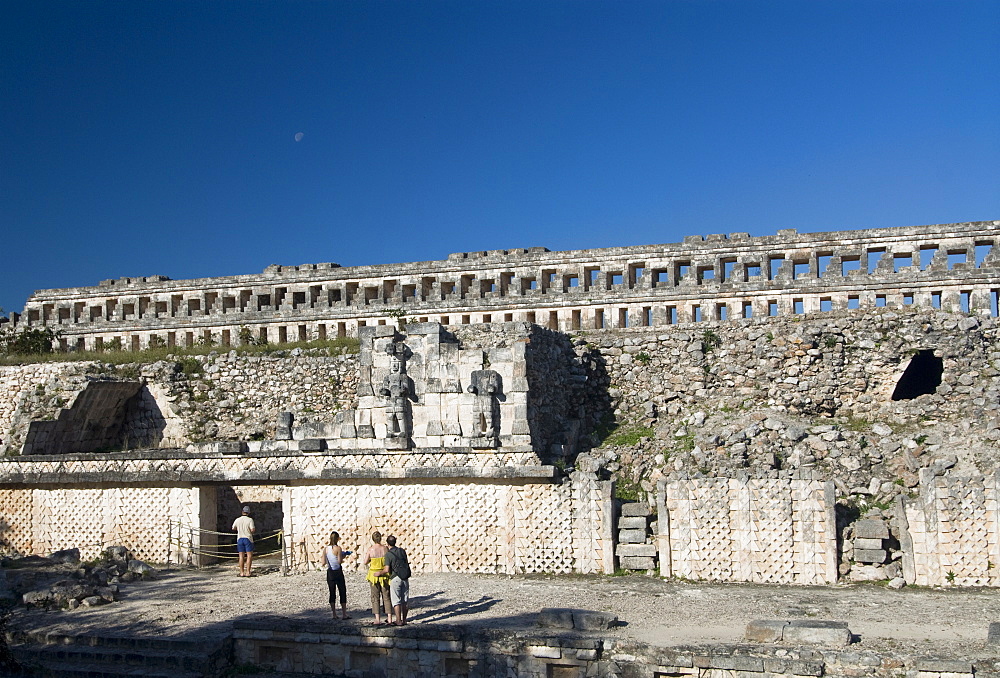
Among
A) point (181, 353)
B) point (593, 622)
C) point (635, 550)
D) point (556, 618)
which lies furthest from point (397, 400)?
point (181, 353)

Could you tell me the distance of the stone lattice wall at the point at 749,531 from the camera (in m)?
14.7

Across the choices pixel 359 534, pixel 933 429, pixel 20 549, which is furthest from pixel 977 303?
pixel 20 549

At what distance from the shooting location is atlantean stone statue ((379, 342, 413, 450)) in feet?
56.3

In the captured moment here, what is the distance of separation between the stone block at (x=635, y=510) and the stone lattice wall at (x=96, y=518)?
8.19 metres

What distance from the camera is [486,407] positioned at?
16906 mm

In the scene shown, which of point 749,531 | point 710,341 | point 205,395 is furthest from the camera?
point 205,395

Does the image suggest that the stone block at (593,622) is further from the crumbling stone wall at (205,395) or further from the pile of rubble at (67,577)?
the crumbling stone wall at (205,395)

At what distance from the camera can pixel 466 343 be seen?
66.9 feet

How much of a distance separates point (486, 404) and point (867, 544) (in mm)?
6706

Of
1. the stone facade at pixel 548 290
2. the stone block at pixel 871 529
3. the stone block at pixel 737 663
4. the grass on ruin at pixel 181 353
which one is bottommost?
the stone block at pixel 737 663

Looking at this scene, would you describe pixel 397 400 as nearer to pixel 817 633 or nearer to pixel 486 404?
pixel 486 404

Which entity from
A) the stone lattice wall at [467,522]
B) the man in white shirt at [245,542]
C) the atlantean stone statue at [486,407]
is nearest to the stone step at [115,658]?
the man in white shirt at [245,542]

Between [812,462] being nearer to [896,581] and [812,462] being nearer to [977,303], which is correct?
[896,581]

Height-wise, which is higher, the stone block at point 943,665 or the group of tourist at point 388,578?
the group of tourist at point 388,578
